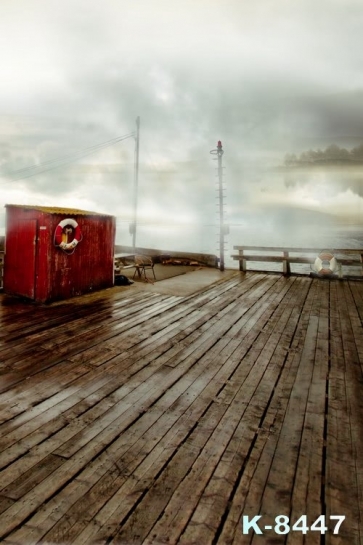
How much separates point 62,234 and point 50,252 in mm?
524

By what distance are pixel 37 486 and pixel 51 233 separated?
595 centimetres

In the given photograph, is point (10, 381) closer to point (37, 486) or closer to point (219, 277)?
point (37, 486)

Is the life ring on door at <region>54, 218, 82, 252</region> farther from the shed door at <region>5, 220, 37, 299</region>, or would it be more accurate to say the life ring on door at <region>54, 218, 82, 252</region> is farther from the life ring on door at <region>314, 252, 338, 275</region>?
the life ring on door at <region>314, 252, 338, 275</region>

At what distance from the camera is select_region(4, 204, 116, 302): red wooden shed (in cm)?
736

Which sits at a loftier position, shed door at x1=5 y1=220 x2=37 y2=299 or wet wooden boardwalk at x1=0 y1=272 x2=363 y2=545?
shed door at x1=5 y1=220 x2=37 y2=299

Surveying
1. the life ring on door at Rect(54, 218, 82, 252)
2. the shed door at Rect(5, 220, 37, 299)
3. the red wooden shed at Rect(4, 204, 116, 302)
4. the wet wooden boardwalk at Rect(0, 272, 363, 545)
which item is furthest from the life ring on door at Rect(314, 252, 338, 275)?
the shed door at Rect(5, 220, 37, 299)

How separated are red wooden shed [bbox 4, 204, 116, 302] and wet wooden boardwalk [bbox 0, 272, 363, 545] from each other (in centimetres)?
161

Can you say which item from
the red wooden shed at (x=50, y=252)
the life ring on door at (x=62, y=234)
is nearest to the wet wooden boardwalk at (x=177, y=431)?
the red wooden shed at (x=50, y=252)

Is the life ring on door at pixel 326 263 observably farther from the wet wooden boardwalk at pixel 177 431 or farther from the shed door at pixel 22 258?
the shed door at pixel 22 258

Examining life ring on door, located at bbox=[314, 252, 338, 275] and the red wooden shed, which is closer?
the red wooden shed

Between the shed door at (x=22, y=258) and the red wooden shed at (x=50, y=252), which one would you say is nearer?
the red wooden shed at (x=50, y=252)

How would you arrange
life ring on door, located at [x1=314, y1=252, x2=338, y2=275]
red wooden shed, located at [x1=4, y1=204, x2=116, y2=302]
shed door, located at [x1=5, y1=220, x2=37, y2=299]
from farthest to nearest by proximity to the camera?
1. life ring on door, located at [x1=314, y1=252, x2=338, y2=275]
2. shed door, located at [x1=5, y1=220, x2=37, y2=299]
3. red wooden shed, located at [x1=4, y1=204, x2=116, y2=302]

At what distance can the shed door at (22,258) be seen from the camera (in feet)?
24.7

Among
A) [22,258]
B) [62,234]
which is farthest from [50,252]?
[22,258]
